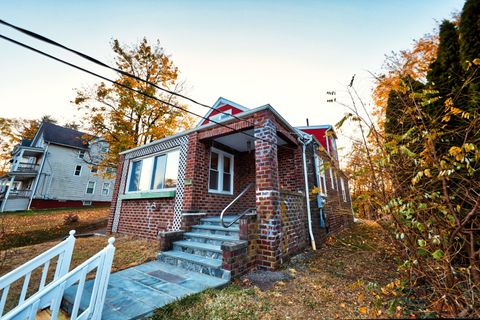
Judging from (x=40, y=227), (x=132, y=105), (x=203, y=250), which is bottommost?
(x=40, y=227)

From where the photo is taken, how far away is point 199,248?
13.7ft

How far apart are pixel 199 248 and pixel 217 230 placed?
65 centimetres

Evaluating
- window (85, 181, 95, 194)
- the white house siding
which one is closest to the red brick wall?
the white house siding

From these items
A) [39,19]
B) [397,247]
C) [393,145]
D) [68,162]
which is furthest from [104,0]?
[68,162]

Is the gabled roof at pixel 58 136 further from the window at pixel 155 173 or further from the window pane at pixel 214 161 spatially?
the window pane at pixel 214 161

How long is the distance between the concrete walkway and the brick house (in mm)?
304

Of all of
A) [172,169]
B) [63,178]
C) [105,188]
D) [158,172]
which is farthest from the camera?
[105,188]

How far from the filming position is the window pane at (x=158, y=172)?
677 cm

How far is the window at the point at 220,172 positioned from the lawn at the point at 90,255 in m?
2.48

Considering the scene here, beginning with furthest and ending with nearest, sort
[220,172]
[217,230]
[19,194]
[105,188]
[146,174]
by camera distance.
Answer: [105,188] → [19,194] → [146,174] → [220,172] → [217,230]

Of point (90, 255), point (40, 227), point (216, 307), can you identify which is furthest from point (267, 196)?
point (40, 227)

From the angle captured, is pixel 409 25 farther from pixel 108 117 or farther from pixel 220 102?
pixel 108 117

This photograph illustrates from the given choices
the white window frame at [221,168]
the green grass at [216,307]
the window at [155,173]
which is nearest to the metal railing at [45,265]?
the green grass at [216,307]

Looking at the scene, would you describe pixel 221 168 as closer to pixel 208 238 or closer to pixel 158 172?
pixel 158 172
